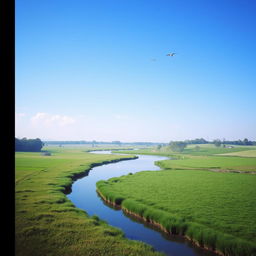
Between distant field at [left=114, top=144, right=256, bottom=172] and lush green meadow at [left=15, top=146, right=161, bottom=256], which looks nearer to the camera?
lush green meadow at [left=15, top=146, right=161, bottom=256]

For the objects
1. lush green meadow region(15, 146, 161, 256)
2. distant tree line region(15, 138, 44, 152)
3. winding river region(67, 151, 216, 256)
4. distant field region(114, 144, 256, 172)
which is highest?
distant tree line region(15, 138, 44, 152)

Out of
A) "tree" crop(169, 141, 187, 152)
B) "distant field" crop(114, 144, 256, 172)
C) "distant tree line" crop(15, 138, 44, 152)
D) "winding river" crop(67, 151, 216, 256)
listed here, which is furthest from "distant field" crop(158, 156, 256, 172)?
"tree" crop(169, 141, 187, 152)

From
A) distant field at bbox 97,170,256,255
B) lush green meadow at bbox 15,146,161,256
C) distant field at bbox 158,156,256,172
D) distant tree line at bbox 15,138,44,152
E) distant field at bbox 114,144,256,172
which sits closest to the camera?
lush green meadow at bbox 15,146,161,256

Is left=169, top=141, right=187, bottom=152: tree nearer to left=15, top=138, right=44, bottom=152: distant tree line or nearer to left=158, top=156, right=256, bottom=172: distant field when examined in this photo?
left=158, top=156, right=256, bottom=172: distant field

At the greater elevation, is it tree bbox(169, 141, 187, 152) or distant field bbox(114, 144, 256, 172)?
tree bbox(169, 141, 187, 152)
